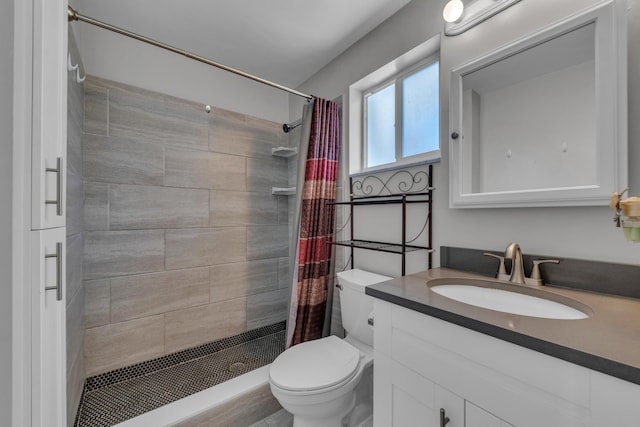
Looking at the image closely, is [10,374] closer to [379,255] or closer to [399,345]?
[399,345]

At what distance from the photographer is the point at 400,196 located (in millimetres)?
1569

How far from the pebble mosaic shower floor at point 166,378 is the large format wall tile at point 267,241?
0.71 m

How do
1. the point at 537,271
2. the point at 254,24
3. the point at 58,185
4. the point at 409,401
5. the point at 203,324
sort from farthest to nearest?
1. the point at 203,324
2. the point at 254,24
3. the point at 537,271
4. the point at 409,401
5. the point at 58,185

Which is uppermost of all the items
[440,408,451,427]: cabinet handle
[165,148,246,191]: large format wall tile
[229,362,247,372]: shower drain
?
[165,148,246,191]: large format wall tile

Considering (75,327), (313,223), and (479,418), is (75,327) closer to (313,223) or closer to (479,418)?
(313,223)

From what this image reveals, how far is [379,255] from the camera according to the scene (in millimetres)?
1709

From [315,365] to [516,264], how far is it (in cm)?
104

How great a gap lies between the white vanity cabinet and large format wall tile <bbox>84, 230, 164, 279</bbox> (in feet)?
5.46

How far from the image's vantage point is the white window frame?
58.7 inches

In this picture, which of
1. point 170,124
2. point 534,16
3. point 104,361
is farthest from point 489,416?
point 170,124

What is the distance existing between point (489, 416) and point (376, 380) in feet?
1.29

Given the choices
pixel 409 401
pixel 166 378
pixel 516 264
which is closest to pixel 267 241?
pixel 166 378

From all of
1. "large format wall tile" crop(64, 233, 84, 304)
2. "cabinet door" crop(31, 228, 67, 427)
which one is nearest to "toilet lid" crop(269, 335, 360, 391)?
"cabinet door" crop(31, 228, 67, 427)

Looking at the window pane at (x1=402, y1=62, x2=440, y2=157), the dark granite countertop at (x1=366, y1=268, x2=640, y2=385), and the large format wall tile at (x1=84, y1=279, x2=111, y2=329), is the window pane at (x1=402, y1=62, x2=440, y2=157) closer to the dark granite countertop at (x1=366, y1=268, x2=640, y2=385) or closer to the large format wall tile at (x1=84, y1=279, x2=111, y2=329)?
the dark granite countertop at (x1=366, y1=268, x2=640, y2=385)
